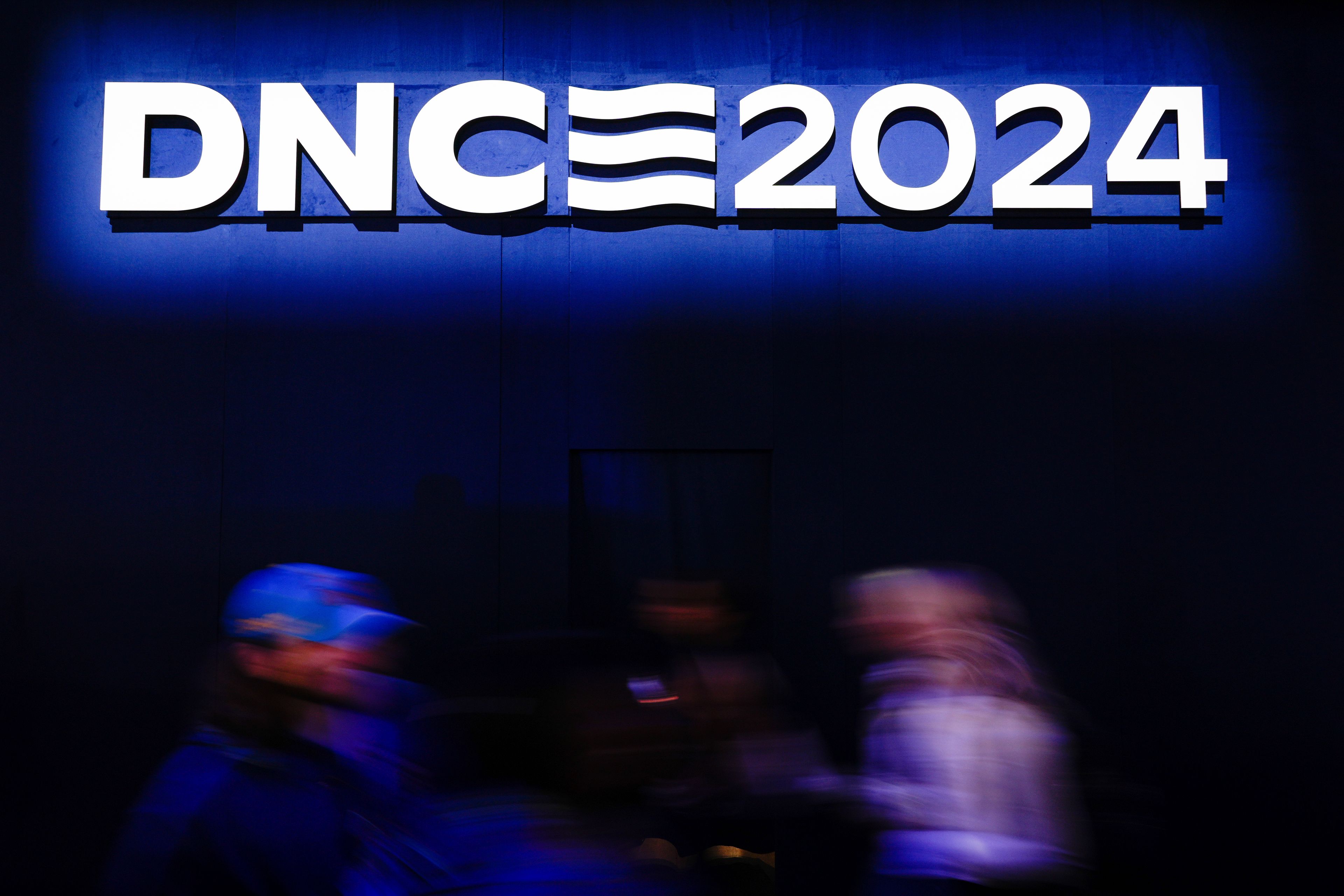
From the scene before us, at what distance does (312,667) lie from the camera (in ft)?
8.41

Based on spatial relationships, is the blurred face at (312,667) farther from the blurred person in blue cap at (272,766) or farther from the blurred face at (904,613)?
the blurred face at (904,613)

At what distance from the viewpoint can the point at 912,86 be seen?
5.63m

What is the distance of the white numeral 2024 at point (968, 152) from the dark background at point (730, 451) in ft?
0.72

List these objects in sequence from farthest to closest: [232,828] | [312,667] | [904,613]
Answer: [904,613], [312,667], [232,828]

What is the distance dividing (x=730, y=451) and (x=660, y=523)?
0.58 meters

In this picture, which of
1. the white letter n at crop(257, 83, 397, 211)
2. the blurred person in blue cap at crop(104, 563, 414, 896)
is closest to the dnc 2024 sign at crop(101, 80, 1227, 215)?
the white letter n at crop(257, 83, 397, 211)

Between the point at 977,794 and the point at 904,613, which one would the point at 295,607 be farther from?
the point at 977,794

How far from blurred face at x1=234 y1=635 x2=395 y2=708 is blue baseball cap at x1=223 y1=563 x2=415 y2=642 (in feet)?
0.09

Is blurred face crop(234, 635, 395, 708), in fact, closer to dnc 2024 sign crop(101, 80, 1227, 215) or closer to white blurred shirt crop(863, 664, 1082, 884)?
white blurred shirt crop(863, 664, 1082, 884)

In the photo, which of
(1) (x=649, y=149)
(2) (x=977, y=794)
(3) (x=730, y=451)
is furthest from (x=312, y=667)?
(1) (x=649, y=149)

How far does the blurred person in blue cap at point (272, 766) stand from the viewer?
7.59ft

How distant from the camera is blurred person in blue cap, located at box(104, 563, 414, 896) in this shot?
2.31 meters

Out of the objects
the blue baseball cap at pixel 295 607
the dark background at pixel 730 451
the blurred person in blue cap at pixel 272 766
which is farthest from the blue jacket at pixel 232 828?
the dark background at pixel 730 451

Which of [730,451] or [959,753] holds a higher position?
[730,451]
